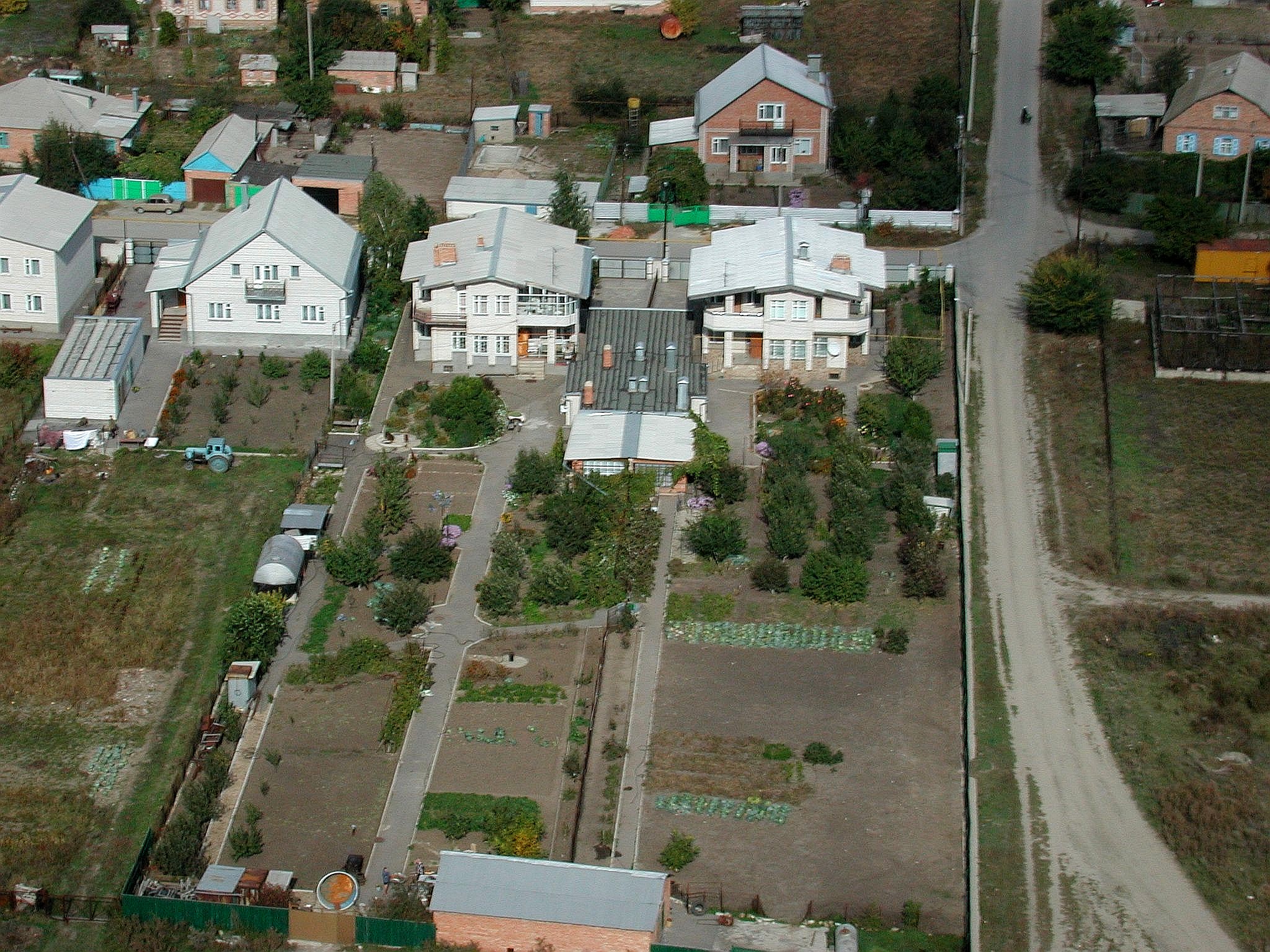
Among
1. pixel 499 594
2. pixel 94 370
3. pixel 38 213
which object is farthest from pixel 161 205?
pixel 499 594

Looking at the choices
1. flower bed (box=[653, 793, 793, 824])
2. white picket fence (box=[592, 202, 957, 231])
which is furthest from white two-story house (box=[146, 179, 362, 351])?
flower bed (box=[653, 793, 793, 824])

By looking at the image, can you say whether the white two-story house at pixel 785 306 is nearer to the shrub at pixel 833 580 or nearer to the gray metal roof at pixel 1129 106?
the shrub at pixel 833 580

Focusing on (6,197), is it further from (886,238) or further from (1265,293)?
(1265,293)

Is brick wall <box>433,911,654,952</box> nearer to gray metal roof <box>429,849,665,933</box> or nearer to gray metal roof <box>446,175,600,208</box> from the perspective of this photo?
gray metal roof <box>429,849,665,933</box>

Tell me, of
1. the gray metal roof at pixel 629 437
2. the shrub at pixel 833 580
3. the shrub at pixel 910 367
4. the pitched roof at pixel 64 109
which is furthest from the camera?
the pitched roof at pixel 64 109

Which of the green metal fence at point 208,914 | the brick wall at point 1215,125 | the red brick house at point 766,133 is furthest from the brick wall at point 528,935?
the brick wall at point 1215,125
